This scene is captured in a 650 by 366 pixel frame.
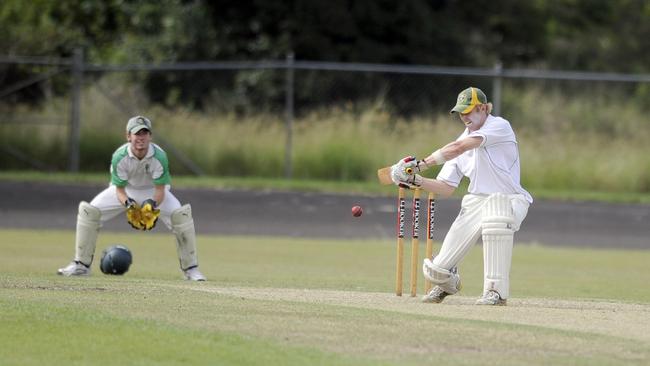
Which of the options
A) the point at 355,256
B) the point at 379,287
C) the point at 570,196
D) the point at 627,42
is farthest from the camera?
the point at 627,42

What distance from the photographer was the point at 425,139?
90.5 ft

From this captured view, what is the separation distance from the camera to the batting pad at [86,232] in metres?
15.1

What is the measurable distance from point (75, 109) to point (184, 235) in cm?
1331

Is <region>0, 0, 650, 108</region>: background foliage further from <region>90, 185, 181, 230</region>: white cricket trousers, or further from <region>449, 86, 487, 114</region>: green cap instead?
<region>449, 86, 487, 114</region>: green cap

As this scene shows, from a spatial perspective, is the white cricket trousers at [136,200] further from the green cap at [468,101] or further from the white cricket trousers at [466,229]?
the green cap at [468,101]

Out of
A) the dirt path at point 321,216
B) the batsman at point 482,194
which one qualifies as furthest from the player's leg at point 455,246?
the dirt path at point 321,216

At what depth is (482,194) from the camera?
11.8m

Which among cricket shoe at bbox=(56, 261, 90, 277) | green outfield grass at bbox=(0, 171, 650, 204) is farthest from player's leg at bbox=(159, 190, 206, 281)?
green outfield grass at bbox=(0, 171, 650, 204)

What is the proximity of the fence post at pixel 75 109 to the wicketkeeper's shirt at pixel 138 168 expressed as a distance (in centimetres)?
1283

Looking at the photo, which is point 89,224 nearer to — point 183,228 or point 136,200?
point 136,200

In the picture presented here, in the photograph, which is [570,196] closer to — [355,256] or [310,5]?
[355,256]

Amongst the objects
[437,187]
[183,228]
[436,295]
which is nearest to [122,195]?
[183,228]

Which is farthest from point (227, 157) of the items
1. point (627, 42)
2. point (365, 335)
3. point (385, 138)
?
point (627, 42)

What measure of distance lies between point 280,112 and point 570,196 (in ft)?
25.3
